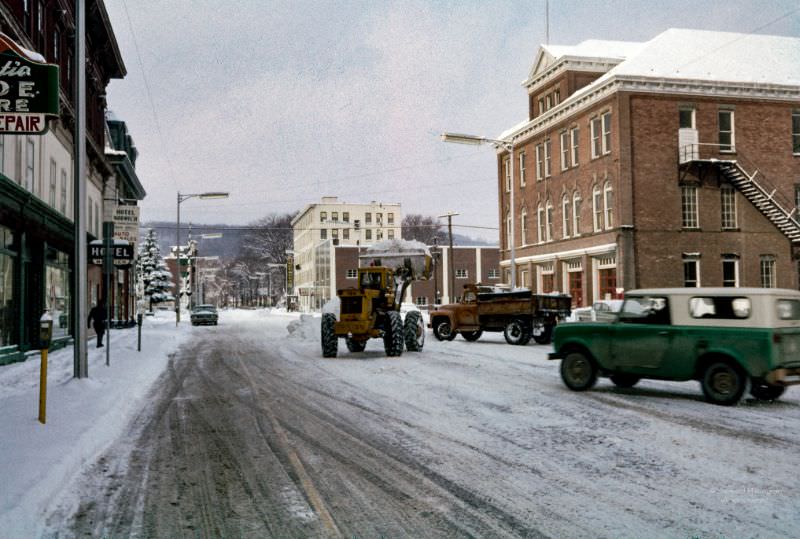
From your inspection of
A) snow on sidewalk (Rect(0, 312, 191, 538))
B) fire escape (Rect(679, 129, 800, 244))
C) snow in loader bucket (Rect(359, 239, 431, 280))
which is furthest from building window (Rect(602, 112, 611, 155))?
snow on sidewalk (Rect(0, 312, 191, 538))

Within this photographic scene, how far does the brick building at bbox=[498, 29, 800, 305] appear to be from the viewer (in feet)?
116

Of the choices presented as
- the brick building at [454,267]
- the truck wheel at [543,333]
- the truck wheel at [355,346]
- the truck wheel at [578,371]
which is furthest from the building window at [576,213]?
the brick building at [454,267]

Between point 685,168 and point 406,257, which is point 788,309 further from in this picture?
point 685,168

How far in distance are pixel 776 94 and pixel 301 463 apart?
38261mm

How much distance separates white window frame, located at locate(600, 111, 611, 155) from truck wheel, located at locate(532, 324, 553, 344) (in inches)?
653

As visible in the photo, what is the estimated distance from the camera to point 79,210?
43.4 ft

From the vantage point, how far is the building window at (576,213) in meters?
39.4

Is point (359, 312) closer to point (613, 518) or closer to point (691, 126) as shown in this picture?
point (613, 518)

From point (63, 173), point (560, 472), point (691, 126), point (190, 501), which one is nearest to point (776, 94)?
point (691, 126)

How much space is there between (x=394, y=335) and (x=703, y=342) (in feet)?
31.4

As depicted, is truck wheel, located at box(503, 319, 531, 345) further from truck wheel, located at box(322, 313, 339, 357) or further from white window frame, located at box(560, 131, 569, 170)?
white window frame, located at box(560, 131, 569, 170)

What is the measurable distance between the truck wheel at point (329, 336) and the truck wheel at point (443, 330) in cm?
670

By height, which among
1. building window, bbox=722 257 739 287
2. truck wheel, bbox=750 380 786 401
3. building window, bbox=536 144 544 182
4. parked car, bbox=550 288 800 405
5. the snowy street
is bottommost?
the snowy street

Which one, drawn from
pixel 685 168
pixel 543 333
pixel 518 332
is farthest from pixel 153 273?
pixel 543 333
